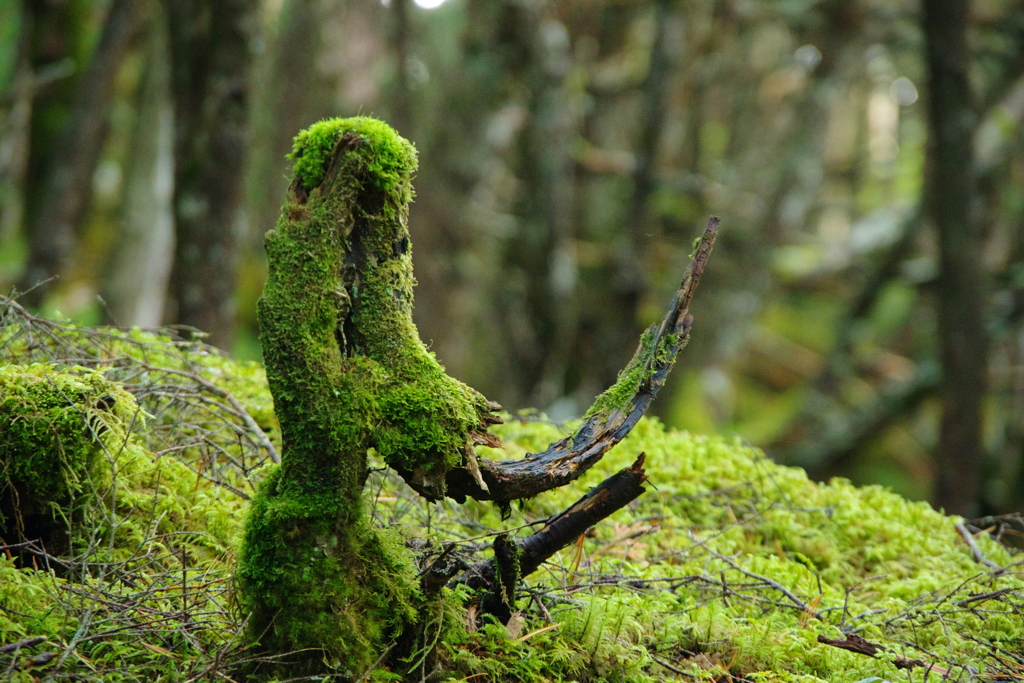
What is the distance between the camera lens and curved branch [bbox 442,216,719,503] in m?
2.21

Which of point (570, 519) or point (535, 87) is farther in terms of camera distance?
point (535, 87)

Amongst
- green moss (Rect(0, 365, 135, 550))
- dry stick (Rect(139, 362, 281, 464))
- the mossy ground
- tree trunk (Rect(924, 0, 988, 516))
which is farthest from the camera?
tree trunk (Rect(924, 0, 988, 516))

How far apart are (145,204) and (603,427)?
32.5 ft

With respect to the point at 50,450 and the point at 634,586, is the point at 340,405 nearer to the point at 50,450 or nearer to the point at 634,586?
the point at 50,450

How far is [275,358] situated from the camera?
2.10 metres

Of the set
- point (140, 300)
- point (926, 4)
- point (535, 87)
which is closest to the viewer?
point (926, 4)

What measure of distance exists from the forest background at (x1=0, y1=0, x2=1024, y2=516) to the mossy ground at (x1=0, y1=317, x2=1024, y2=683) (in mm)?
2572

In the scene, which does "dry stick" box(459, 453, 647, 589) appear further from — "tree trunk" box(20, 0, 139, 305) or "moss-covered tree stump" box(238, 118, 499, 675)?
"tree trunk" box(20, 0, 139, 305)

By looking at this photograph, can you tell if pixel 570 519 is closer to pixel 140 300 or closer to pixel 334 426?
pixel 334 426

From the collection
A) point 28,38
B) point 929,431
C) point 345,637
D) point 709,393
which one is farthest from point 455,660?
point 929,431

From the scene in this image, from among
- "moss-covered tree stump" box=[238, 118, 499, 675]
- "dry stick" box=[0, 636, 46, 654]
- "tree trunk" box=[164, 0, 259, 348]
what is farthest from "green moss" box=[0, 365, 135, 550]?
"tree trunk" box=[164, 0, 259, 348]

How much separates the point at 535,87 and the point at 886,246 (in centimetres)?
679

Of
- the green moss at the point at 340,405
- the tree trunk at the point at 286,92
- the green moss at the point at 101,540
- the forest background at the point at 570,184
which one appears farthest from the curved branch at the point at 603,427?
the tree trunk at the point at 286,92

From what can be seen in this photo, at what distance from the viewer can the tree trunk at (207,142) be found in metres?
5.99
